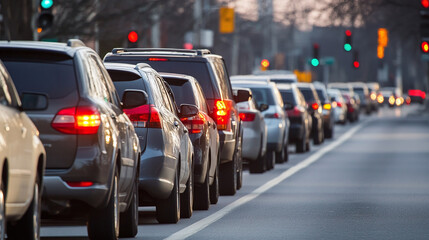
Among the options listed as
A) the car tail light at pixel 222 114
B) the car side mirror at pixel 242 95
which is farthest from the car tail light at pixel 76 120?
the car side mirror at pixel 242 95

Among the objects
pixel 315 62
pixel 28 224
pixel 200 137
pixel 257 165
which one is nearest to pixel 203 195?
pixel 200 137

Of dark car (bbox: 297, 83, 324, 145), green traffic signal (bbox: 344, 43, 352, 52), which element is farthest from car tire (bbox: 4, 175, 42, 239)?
green traffic signal (bbox: 344, 43, 352, 52)

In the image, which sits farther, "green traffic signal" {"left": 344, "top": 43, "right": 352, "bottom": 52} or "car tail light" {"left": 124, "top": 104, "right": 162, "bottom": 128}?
"green traffic signal" {"left": 344, "top": 43, "right": 352, "bottom": 52}

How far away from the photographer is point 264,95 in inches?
1137

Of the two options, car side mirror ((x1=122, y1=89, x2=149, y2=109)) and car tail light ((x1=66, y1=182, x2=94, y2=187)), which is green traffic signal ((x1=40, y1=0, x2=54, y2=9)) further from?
car tail light ((x1=66, y1=182, x2=94, y2=187))

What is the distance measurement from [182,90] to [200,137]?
3.02 ft

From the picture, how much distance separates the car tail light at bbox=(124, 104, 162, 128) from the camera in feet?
47.9

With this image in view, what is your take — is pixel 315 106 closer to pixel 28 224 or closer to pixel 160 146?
pixel 160 146

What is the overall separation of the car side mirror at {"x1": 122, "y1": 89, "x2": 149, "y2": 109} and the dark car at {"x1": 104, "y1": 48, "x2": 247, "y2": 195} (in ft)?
18.8

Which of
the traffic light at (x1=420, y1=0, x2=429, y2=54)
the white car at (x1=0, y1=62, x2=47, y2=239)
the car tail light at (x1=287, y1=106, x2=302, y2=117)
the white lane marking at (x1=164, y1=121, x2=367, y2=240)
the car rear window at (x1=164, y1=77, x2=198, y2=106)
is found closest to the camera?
the white car at (x1=0, y1=62, x2=47, y2=239)

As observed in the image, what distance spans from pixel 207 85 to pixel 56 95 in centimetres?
791

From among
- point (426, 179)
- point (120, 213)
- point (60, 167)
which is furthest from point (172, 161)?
point (426, 179)

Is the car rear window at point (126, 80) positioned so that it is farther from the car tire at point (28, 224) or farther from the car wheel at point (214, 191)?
the car tire at point (28, 224)

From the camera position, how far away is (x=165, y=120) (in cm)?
1488
